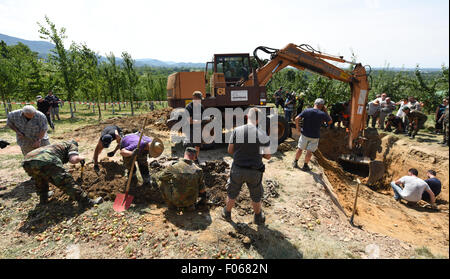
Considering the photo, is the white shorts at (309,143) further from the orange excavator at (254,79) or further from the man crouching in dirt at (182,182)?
the man crouching in dirt at (182,182)

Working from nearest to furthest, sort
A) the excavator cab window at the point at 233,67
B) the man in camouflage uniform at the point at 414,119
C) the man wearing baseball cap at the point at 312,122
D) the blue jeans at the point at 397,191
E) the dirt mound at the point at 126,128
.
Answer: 1. the man wearing baseball cap at the point at 312,122
2. the blue jeans at the point at 397,191
3. the excavator cab window at the point at 233,67
4. the man in camouflage uniform at the point at 414,119
5. the dirt mound at the point at 126,128

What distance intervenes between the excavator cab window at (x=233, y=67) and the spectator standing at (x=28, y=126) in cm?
529

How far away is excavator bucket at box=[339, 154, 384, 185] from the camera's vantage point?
7906 mm

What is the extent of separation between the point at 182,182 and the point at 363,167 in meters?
8.21

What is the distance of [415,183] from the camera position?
6.20m

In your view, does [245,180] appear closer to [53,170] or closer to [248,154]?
[248,154]

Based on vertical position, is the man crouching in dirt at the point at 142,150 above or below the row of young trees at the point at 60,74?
below

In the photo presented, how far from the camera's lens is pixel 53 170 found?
385cm

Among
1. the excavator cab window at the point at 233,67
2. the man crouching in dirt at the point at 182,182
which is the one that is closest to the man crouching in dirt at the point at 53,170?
the man crouching in dirt at the point at 182,182

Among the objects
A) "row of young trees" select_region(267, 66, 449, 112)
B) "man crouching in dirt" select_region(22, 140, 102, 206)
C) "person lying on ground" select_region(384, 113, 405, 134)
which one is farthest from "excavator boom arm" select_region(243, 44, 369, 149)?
"man crouching in dirt" select_region(22, 140, 102, 206)

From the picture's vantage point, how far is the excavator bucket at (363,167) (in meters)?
7.91
